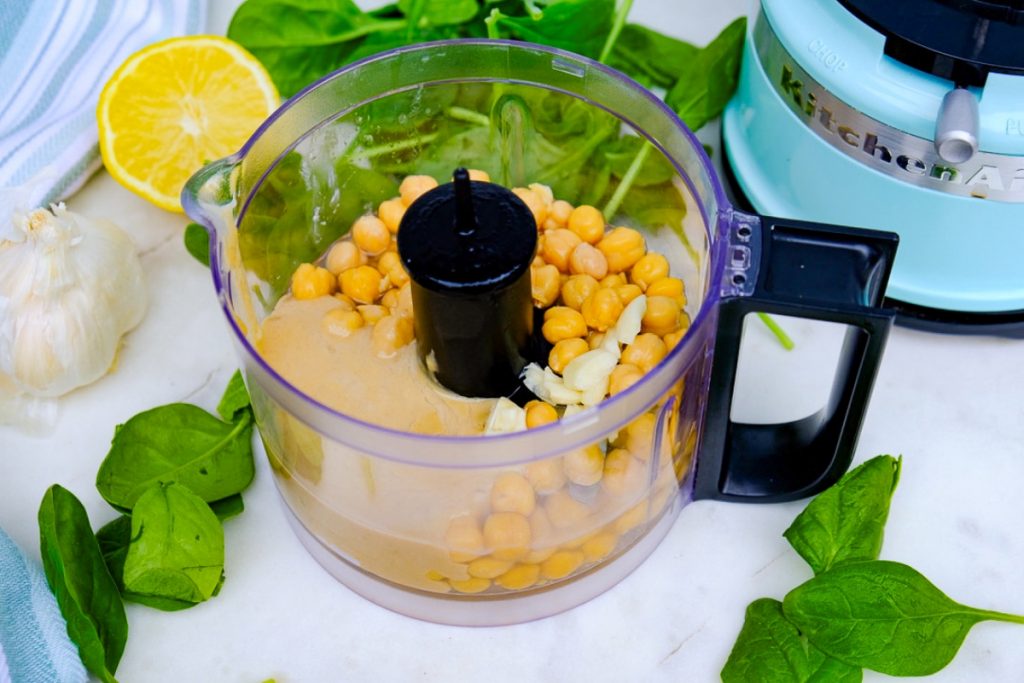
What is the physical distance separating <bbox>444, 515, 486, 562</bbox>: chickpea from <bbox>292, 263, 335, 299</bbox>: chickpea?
0.59ft

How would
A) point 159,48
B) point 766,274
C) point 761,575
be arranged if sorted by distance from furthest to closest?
point 159,48, point 761,575, point 766,274

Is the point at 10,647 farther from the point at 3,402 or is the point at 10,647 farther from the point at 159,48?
the point at 159,48

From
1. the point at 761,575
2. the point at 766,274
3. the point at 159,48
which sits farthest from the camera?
the point at 159,48

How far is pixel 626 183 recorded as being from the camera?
2.63ft

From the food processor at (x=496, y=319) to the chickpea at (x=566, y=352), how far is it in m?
0.02

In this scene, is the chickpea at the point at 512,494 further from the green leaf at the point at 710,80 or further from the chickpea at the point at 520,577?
the green leaf at the point at 710,80

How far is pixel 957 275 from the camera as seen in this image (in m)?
0.79

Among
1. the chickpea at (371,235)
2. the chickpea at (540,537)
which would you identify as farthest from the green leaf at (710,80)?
the chickpea at (540,537)

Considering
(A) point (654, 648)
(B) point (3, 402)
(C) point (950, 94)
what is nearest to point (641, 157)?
(C) point (950, 94)

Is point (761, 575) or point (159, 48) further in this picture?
point (159, 48)

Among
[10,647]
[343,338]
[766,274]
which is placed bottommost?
[10,647]

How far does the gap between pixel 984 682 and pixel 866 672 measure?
0.07 metres

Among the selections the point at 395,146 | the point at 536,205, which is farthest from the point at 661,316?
the point at 395,146

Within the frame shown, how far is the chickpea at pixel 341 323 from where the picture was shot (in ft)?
2.44
